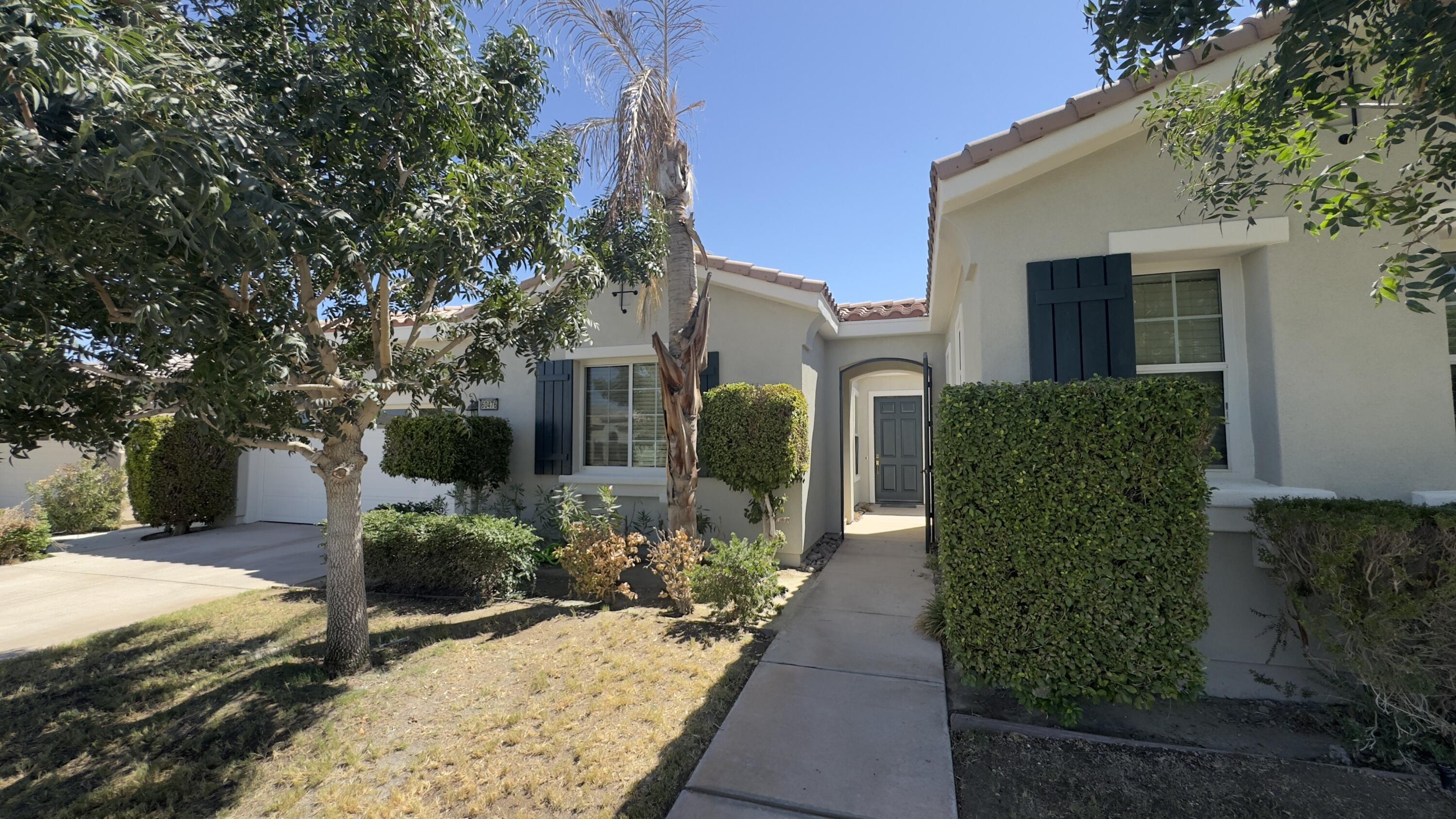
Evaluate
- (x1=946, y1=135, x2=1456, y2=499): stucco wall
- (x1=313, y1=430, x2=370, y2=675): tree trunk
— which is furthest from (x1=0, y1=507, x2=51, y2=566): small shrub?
A: (x1=946, y1=135, x2=1456, y2=499): stucco wall

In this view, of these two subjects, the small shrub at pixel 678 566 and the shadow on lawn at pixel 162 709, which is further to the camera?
the small shrub at pixel 678 566

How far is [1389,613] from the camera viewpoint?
127 inches

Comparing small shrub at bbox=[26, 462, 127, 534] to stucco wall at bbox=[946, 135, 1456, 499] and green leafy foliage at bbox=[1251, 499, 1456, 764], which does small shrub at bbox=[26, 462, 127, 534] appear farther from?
green leafy foliage at bbox=[1251, 499, 1456, 764]

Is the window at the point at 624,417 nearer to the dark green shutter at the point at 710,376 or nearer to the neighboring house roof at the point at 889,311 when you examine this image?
the dark green shutter at the point at 710,376

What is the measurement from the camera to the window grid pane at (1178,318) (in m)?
4.69

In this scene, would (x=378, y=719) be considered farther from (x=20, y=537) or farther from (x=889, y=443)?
(x=889, y=443)

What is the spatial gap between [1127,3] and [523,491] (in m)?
9.07

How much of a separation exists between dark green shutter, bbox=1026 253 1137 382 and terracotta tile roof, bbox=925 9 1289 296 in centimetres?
97

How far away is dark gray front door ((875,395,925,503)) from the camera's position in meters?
14.4

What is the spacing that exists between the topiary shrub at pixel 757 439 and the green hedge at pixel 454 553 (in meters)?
2.43

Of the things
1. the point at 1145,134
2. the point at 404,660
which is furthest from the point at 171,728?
the point at 1145,134

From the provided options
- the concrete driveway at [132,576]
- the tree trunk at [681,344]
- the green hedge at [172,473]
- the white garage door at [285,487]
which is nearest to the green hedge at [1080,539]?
the tree trunk at [681,344]

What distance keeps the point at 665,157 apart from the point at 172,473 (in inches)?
434

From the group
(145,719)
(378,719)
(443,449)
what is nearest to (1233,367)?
(378,719)
